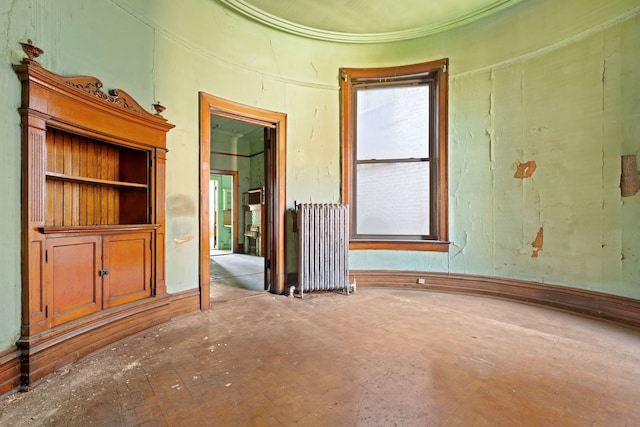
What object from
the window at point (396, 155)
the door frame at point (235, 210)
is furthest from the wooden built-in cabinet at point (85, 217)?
the door frame at point (235, 210)

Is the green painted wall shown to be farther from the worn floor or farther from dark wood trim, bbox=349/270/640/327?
the worn floor

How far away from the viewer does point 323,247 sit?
393 centimetres

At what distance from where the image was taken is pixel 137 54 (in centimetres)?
270

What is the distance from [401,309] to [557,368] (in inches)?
57.2

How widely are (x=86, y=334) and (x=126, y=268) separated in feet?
1.91

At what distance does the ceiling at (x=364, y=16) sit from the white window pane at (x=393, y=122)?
75 centimetres

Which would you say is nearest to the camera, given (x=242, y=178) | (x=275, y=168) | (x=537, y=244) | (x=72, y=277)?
(x=72, y=277)

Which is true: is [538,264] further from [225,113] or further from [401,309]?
[225,113]

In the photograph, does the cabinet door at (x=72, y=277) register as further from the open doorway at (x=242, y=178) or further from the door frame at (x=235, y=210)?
the door frame at (x=235, y=210)

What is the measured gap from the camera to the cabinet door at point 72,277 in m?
2.03

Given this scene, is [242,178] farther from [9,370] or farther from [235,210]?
[9,370]

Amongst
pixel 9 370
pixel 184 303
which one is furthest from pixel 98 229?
pixel 184 303

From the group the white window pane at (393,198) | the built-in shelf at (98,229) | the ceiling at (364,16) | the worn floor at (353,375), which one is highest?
the ceiling at (364,16)

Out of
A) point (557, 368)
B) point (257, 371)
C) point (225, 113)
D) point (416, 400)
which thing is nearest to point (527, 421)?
point (416, 400)
